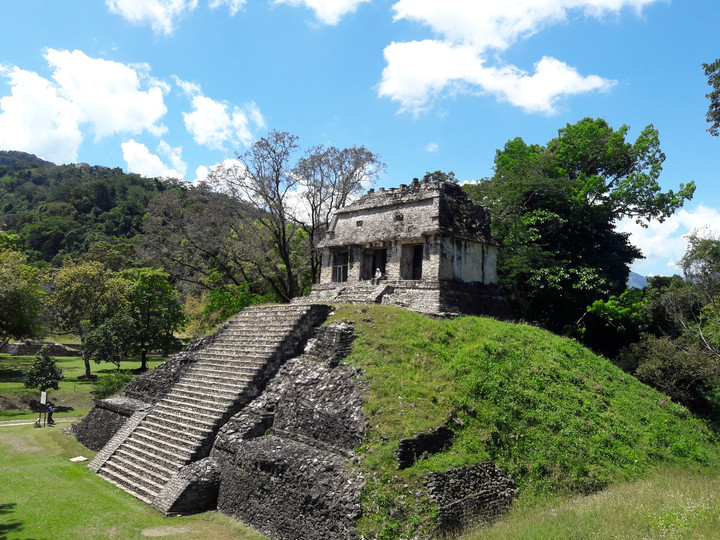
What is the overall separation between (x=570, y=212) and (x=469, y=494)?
58.2 feet

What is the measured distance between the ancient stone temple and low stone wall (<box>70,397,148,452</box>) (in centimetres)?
703

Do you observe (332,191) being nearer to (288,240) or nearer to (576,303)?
(288,240)

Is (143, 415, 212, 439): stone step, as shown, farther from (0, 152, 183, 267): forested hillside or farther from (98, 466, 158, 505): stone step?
(0, 152, 183, 267): forested hillside

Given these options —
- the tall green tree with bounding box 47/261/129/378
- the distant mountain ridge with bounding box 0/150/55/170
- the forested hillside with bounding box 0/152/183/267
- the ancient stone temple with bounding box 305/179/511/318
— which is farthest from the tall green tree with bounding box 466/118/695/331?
the distant mountain ridge with bounding box 0/150/55/170

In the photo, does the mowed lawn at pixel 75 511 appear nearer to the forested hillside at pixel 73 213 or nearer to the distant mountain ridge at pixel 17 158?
the forested hillside at pixel 73 213

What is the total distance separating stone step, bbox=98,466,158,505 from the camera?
10.5 m

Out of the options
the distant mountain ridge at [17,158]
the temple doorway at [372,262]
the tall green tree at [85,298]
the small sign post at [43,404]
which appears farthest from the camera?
the distant mountain ridge at [17,158]

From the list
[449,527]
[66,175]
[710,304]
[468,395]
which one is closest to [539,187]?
[710,304]

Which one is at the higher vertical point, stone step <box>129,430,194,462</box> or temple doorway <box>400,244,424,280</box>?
temple doorway <box>400,244,424,280</box>

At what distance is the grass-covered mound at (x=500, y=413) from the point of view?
8.81 metres

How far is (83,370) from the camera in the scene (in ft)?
87.2

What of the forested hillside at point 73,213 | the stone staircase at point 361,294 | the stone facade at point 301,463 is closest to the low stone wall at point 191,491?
the stone facade at point 301,463

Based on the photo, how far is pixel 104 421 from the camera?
14.3 m

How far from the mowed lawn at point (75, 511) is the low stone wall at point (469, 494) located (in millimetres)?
3373
